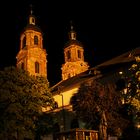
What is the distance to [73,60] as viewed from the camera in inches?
2662

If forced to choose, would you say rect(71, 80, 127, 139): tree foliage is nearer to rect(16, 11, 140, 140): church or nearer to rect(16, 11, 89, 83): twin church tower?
rect(16, 11, 140, 140): church

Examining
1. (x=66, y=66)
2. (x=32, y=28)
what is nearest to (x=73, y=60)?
(x=66, y=66)

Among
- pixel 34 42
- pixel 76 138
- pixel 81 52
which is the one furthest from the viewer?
pixel 81 52

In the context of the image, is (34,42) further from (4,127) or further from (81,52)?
(4,127)

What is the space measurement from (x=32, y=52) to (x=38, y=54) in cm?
151

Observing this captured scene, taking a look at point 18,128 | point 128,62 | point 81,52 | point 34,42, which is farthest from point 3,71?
point 81,52

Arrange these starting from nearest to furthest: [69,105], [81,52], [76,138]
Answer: [76,138]
[69,105]
[81,52]

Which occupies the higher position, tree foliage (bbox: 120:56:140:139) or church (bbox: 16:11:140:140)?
church (bbox: 16:11:140:140)

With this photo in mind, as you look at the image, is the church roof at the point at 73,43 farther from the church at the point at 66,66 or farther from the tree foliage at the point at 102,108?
the tree foliage at the point at 102,108

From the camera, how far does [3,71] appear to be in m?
34.5

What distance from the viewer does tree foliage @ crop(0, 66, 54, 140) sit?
3156 centimetres

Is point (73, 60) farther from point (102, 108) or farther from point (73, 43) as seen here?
point (102, 108)

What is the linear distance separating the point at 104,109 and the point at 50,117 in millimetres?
7421

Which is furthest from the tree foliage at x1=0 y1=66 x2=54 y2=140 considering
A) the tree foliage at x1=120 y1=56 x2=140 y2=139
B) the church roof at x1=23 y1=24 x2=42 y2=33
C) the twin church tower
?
the church roof at x1=23 y1=24 x2=42 y2=33
